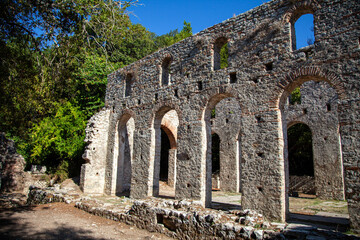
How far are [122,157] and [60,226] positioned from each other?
20.3 feet

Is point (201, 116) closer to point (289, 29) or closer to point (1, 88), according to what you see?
point (289, 29)

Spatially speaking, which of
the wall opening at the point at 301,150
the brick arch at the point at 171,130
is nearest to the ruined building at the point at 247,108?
the brick arch at the point at 171,130

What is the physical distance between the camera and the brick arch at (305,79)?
21.6ft

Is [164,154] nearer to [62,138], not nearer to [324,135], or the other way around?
[62,138]

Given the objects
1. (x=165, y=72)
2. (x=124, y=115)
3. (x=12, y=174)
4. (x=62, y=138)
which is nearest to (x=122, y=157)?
(x=124, y=115)

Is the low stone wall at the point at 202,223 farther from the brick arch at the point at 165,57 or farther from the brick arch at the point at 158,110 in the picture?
the brick arch at the point at 165,57

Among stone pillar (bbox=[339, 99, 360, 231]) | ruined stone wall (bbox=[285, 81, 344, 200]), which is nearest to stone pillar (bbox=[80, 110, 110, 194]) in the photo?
ruined stone wall (bbox=[285, 81, 344, 200])

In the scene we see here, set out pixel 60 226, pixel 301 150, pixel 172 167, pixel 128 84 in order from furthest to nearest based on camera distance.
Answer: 1. pixel 301 150
2. pixel 172 167
3. pixel 128 84
4. pixel 60 226

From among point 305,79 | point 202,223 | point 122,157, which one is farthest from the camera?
point 122,157

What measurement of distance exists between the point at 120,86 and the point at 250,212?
31.4 feet

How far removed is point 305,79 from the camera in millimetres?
7367

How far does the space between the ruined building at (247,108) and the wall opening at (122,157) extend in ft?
0.17

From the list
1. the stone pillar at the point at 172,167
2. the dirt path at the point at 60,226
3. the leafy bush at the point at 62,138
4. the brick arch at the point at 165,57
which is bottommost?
the dirt path at the point at 60,226

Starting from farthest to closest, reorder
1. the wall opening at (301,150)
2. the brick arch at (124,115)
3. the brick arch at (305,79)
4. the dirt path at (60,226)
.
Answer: the wall opening at (301,150), the brick arch at (124,115), the brick arch at (305,79), the dirt path at (60,226)
